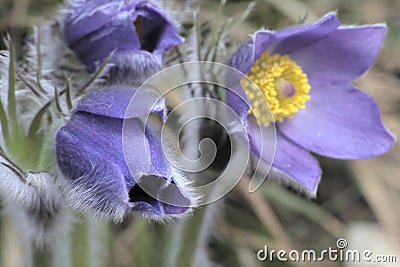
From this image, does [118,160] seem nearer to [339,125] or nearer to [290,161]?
[290,161]

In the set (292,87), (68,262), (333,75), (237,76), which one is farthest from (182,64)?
(68,262)

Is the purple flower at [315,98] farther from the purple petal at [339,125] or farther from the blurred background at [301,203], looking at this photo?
Result: the blurred background at [301,203]

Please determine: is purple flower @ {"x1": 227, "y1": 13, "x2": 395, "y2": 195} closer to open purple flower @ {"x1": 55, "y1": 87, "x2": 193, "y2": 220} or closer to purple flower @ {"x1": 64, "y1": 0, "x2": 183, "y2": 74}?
purple flower @ {"x1": 64, "y1": 0, "x2": 183, "y2": 74}

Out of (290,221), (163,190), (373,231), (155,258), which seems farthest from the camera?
(290,221)

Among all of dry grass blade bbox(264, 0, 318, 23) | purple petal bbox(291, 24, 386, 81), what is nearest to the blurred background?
dry grass blade bbox(264, 0, 318, 23)

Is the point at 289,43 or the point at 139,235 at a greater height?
the point at 289,43

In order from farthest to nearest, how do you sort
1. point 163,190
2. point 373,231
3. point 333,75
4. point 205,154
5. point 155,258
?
point 373,231 → point 155,258 → point 333,75 → point 205,154 → point 163,190

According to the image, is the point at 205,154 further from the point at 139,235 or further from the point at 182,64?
the point at 139,235
